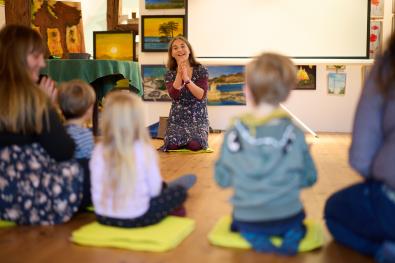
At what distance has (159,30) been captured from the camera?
612 centimetres

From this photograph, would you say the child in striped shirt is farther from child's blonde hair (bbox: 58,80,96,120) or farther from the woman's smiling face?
the woman's smiling face

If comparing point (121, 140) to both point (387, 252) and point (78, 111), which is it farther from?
point (387, 252)

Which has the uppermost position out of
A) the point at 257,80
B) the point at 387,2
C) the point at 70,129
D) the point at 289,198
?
the point at 387,2

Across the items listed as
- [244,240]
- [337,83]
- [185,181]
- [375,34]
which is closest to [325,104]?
[337,83]

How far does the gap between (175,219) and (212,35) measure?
420 centimetres

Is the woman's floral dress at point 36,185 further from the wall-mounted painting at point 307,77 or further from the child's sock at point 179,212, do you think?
the wall-mounted painting at point 307,77

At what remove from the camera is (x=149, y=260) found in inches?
64.6

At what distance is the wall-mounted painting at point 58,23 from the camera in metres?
6.12

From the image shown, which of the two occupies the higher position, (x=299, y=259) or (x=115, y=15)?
(x=115, y=15)

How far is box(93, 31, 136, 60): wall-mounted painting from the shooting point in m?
5.60

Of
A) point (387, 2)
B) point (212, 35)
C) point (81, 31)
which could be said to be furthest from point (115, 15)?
point (387, 2)

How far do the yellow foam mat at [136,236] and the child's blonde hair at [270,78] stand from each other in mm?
590

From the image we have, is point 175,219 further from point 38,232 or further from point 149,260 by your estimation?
point 38,232

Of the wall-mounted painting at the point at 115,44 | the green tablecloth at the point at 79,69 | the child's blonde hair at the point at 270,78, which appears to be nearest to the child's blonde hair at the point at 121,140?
the child's blonde hair at the point at 270,78
